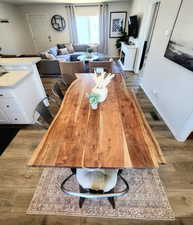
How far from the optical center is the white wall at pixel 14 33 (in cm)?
488

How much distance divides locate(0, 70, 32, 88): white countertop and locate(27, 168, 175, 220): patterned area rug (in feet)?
4.76

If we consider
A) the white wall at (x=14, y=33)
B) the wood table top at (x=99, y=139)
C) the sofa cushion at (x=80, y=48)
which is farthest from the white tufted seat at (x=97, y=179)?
the sofa cushion at (x=80, y=48)

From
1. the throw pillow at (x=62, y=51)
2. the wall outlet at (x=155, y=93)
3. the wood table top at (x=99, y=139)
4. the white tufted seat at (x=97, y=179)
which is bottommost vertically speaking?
the wall outlet at (x=155, y=93)

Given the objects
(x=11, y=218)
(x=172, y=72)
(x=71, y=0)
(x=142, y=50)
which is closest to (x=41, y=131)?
(x=11, y=218)

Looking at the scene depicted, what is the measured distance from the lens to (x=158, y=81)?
8.68 ft

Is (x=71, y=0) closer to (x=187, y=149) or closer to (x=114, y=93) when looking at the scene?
(x=114, y=93)

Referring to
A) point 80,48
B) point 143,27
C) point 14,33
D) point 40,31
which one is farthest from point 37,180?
point 40,31

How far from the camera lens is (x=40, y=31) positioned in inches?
249

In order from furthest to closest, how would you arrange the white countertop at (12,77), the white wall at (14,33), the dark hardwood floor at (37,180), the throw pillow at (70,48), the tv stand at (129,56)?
1. the throw pillow at (70,48)
2. the white wall at (14,33)
3. the tv stand at (129,56)
4. the white countertop at (12,77)
5. the dark hardwood floor at (37,180)

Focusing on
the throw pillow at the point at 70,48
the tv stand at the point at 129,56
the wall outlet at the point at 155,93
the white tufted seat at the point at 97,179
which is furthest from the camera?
the throw pillow at the point at 70,48

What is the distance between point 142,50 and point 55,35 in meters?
4.89

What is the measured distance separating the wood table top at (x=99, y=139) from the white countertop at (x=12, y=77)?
101 centimetres

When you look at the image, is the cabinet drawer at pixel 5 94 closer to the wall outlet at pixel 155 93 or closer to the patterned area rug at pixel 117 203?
the patterned area rug at pixel 117 203

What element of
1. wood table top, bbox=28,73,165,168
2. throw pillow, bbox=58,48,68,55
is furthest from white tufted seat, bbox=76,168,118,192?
throw pillow, bbox=58,48,68,55
